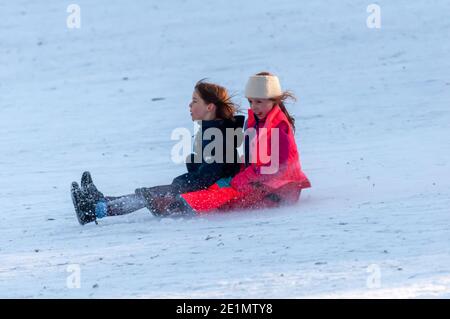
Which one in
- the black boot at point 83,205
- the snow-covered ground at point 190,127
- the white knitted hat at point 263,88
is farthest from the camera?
the white knitted hat at point 263,88

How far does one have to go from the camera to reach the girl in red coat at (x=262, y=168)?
22.4ft

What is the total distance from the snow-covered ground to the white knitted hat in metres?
0.77

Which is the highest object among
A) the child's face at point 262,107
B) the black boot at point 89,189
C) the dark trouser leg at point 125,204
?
the child's face at point 262,107

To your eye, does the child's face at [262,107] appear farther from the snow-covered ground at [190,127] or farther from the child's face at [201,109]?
the snow-covered ground at [190,127]

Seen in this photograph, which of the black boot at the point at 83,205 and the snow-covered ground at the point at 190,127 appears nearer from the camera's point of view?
the snow-covered ground at the point at 190,127

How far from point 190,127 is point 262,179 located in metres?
4.96

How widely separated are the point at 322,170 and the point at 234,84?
5209 millimetres

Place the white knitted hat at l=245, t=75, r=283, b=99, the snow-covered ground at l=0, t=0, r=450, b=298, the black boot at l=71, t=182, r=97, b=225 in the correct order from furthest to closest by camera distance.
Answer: the white knitted hat at l=245, t=75, r=283, b=99
the black boot at l=71, t=182, r=97, b=225
the snow-covered ground at l=0, t=0, r=450, b=298

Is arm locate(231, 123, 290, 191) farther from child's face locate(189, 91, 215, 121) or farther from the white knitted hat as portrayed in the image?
child's face locate(189, 91, 215, 121)

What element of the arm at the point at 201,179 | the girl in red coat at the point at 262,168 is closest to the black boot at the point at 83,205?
the girl in red coat at the point at 262,168

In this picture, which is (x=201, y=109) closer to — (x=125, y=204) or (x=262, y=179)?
(x=262, y=179)

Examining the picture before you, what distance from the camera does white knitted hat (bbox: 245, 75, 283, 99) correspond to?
6965 mm

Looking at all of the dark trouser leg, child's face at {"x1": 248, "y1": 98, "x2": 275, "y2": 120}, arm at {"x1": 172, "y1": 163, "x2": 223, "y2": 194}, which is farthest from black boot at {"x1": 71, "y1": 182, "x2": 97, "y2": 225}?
child's face at {"x1": 248, "y1": 98, "x2": 275, "y2": 120}

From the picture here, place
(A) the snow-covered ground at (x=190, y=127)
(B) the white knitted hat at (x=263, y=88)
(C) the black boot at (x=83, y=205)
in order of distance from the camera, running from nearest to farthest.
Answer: (A) the snow-covered ground at (x=190, y=127)
(C) the black boot at (x=83, y=205)
(B) the white knitted hat at (x=263, y=88)
